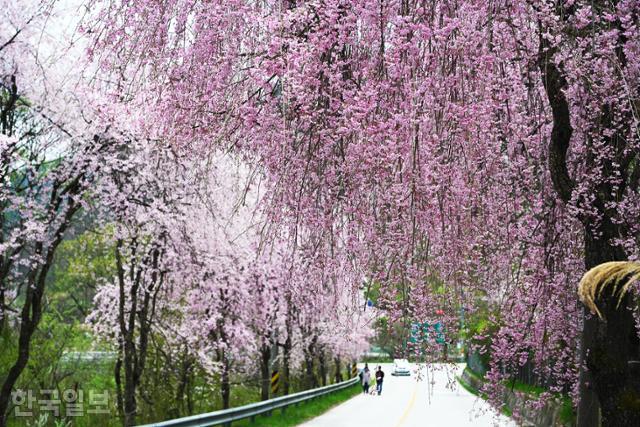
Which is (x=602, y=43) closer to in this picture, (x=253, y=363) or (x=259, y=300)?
(x=259, y=300)

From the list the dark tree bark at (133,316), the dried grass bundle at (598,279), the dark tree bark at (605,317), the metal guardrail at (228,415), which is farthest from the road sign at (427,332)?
the dark tree bark at (133,316)

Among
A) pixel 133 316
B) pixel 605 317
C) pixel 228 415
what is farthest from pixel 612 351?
pixel 133 316

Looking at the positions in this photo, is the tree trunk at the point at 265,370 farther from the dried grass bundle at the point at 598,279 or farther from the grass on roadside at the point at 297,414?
the dried grass bundle at the point at 598,279

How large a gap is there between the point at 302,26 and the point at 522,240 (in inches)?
147

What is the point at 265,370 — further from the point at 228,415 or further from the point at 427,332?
the point at 427,332

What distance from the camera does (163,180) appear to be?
1527cm

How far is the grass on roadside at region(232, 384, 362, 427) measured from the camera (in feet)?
59.9

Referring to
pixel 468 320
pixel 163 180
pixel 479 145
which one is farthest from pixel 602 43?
pixel 163 180

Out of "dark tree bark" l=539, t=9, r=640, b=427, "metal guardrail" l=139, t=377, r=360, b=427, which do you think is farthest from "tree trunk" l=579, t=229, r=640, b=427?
"metal guardrail" l=139, t=377, r=360, b=427

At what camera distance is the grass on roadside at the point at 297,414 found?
59.9ft

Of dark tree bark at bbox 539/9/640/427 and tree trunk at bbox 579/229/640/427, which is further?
tree trunk at bbox 579/229/640/427

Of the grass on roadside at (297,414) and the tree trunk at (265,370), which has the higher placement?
the tree trunk at (265,370)

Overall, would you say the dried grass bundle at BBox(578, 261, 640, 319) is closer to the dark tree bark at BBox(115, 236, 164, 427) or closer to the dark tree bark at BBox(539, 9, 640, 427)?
the dark tree bark at BBox(539, 9, 640, 427)

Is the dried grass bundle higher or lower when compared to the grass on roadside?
higher
